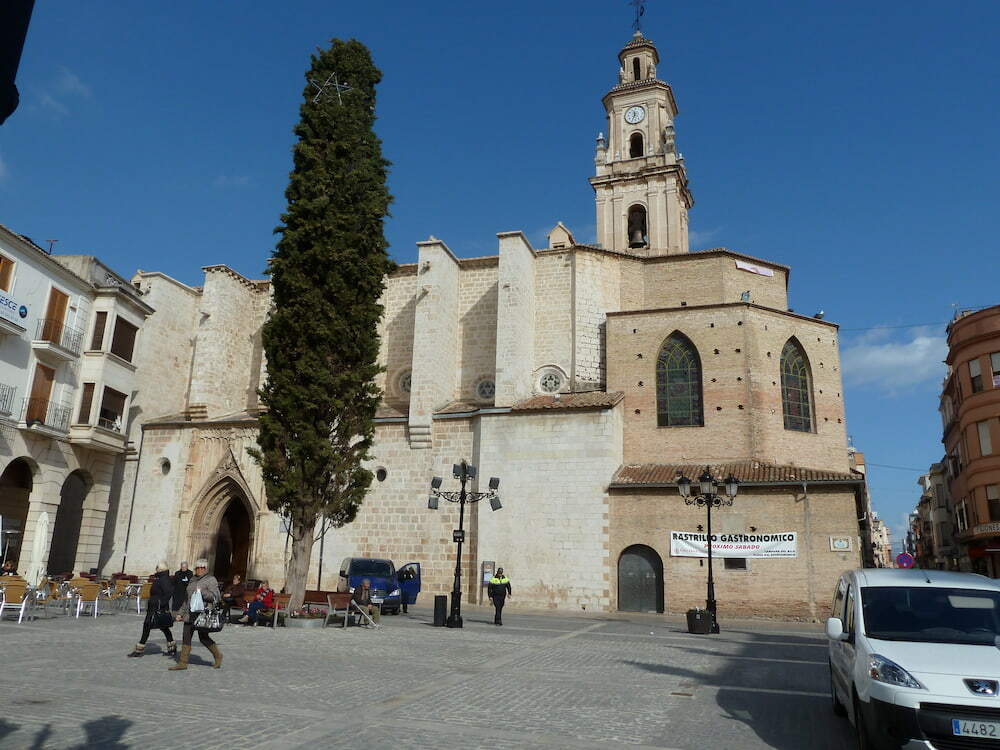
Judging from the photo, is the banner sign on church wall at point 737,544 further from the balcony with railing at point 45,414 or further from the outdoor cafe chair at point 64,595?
the balcony with railing at point 45,414

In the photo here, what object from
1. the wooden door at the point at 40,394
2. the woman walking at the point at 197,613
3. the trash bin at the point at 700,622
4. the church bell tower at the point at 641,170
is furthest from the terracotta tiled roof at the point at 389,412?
the woman walking at the point at 197,613

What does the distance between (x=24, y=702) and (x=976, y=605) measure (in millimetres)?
8507

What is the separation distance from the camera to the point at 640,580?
72.4ft

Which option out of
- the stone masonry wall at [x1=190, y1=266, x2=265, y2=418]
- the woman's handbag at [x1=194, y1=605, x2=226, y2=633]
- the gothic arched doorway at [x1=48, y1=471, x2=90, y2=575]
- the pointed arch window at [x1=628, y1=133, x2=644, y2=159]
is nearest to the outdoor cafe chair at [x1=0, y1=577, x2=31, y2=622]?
the woman's handbag at [x1=194, y1=605, x2=226, y2=633]

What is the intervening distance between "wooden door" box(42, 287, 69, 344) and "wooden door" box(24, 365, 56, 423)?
0.99 m

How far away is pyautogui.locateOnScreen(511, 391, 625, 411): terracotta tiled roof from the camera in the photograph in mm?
23016

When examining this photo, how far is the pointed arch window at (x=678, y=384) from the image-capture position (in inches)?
969

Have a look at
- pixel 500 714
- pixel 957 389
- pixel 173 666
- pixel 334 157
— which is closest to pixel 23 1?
pixel 500 714

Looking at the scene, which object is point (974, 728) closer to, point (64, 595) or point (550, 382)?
point (64, 595)

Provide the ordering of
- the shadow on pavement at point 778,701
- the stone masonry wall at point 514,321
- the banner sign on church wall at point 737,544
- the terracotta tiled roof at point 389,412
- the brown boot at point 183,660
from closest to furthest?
the shadow on pavement at point 778,701 → the brown boot at point 183,660 → the banner sign on church wall at point 737,544 → the stone masonry wall at point 514,321 → the terracotta tiled roof at point 389,412

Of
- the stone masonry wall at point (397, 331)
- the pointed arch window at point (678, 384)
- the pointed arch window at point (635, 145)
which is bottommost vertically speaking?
the pointed arch window at point (678, 384)

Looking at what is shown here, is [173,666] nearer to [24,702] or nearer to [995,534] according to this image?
[24,702]

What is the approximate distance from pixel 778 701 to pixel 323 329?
11685 mm

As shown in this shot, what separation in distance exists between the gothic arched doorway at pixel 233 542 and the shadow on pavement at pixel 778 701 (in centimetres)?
2099
